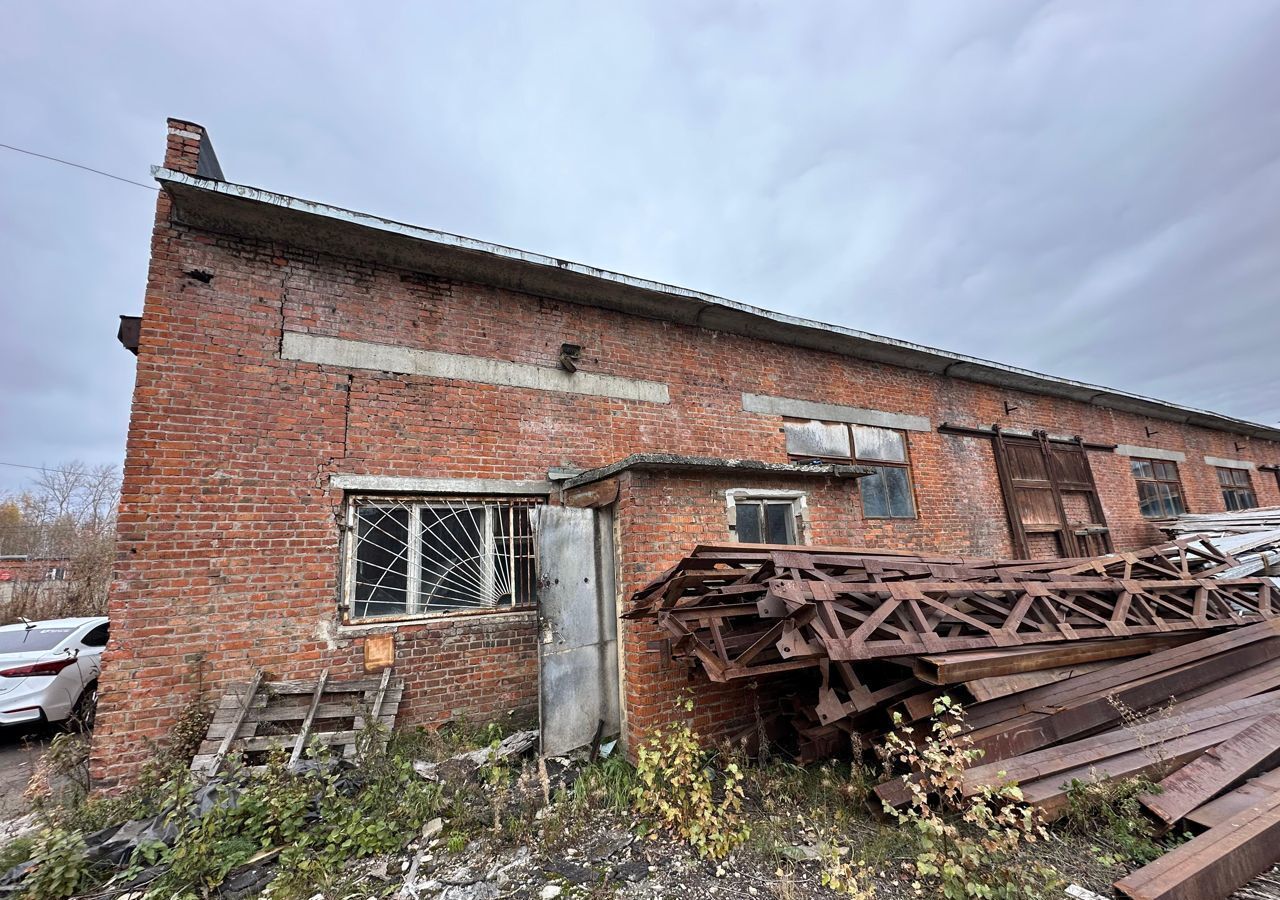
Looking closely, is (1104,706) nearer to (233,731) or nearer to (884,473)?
(884,473)

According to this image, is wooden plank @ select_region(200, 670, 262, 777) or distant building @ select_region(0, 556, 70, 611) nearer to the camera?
wooden plank @ select_region(200, 670, 262, 777)

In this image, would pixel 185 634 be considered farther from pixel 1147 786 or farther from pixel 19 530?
pixel 19 530

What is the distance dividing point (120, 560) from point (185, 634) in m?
0.83

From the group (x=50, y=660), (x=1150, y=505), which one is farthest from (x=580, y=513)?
(x=1150, y=505)

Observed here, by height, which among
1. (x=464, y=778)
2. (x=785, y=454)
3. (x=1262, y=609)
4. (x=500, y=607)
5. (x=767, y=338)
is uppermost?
(x=767, y=338)

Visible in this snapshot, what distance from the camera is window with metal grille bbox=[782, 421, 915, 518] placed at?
26.5ft

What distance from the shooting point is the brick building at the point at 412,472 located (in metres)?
4.55

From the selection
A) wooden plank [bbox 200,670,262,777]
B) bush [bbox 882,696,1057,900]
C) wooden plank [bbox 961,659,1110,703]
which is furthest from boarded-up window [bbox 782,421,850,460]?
wooden plank [bbox 200,670,262,777]

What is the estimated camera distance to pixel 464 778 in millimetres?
4133

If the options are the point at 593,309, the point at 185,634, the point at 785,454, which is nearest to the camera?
the point at 185,634

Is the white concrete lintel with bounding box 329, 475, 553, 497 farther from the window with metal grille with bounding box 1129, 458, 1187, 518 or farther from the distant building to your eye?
the window with metal grille with bounding box 1129, 458, 1187, 518

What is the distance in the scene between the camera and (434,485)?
5.44 metres

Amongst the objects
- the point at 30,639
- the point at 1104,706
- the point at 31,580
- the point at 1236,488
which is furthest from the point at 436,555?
A: the point at 1236,488

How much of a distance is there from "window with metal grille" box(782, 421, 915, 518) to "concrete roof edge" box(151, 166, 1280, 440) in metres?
1.42
